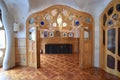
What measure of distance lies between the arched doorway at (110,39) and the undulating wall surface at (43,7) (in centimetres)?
25

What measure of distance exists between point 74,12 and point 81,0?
0.67 meters

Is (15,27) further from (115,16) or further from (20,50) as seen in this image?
(115,16)

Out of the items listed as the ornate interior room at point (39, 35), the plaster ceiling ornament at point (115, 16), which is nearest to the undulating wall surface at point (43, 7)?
the ornate interior room at point (39, 35)

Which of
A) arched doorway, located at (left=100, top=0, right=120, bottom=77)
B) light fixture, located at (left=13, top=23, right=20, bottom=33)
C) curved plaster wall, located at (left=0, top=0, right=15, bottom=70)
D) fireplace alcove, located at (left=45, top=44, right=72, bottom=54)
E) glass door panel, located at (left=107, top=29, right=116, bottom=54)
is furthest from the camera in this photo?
fireplace alcove, located at (left=45, top=44, right=72, bottom=54)

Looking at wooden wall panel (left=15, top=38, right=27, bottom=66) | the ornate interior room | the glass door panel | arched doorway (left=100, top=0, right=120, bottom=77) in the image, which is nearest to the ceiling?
the ornate interior room

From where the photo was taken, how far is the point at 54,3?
498 centimetres

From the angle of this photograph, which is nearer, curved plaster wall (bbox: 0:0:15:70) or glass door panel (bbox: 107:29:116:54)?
glass door panel (bbox: 107:29:116:54)

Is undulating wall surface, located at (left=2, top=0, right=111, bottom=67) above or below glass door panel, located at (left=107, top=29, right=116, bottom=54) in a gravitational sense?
above

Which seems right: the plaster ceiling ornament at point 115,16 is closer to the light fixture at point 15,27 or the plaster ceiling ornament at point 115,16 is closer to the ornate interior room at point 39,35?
the ornate interior room at point 39,35

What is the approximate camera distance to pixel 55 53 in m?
8.62

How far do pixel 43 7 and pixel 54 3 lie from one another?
0.50 metres

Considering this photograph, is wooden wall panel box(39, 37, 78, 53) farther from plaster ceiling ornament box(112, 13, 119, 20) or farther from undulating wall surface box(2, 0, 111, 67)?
plaster ceiling ornament box(112, 13, 119, 20)

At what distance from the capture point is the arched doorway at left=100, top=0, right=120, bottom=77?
406 cm

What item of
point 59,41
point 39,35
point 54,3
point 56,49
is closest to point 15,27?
point 39,35
